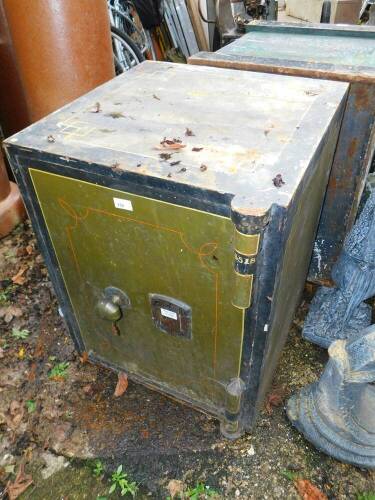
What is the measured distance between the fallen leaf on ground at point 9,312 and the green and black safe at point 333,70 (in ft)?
5.41

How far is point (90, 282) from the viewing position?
4.99ft

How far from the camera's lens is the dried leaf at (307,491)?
1.57 meters

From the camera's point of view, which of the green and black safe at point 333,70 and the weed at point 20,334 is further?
the weed at point 20,334

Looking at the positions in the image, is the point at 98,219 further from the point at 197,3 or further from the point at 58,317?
the point at 197,3

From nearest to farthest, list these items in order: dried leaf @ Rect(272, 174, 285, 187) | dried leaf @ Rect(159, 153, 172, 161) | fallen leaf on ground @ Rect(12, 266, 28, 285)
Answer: dried leaf @ Rect(272, 174, 285, 187), dried leaf @ Rect(159, 153, 172, 161), fallen leaf on ground @ Rect(12, 266, 28, 285)

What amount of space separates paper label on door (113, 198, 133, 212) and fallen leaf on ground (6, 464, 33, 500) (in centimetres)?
125

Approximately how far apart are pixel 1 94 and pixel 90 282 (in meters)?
2.16

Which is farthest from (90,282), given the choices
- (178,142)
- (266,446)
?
(266,446)

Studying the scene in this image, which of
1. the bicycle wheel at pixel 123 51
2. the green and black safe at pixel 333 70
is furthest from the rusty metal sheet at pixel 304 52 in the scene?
the bicycle wheel at pixel 123 51

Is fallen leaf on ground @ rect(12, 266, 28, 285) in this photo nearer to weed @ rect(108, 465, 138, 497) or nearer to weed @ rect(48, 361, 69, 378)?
weed @ rect(48, 361, 69, 378)

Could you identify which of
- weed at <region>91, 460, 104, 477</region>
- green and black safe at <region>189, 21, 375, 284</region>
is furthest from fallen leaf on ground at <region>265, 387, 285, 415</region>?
weed at <region>91, 460, 104, 477</region>

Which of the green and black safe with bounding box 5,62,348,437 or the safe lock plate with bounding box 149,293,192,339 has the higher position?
the green and black safe with bounding box 5,62,348,437

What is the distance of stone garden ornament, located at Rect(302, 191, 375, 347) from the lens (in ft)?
6.06

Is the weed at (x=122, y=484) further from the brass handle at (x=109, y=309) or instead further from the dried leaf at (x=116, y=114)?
the dried leaf at (x=116, y=114)
